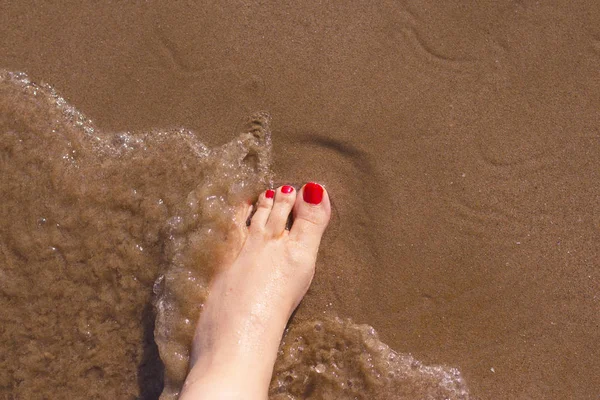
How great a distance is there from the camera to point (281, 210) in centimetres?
A: 226

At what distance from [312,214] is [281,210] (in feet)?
0.55

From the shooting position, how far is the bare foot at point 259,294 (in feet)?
6.72

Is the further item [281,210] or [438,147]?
[281,210]

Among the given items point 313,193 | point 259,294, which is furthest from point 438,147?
point 259,294

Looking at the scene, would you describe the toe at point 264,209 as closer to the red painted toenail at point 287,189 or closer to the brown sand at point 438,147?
the red painted toenail at point 287,189

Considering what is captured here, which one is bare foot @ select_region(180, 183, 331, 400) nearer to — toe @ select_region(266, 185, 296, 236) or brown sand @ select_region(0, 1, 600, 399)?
toe @ select_region(266, 185, 296, 236)

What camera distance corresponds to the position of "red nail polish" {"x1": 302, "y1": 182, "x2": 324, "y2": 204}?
218 cm

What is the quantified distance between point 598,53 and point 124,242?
2.36m

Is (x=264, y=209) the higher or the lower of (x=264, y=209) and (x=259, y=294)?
the higher

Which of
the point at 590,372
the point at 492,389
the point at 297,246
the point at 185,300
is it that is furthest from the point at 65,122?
the point at 590,372

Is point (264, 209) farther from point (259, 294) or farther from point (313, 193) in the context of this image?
point (259, 294)

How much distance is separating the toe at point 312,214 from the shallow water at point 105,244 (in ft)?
0.78

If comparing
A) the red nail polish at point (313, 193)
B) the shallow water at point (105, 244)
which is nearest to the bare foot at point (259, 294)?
the red nail polish at point (313, 193)

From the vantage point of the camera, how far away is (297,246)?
221 cm
